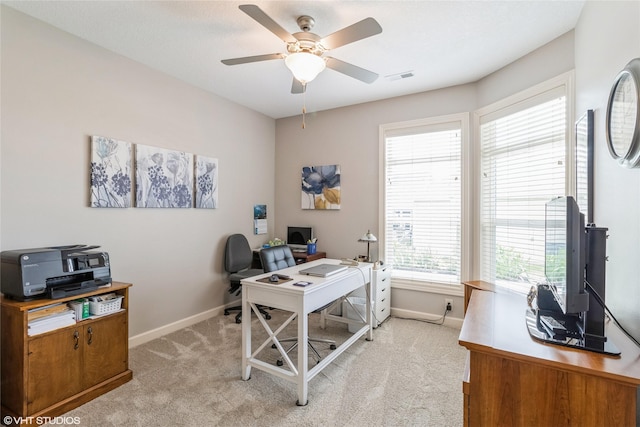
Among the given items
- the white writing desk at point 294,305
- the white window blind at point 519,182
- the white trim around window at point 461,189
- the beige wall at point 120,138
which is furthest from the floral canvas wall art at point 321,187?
the white window blind at point 519,182

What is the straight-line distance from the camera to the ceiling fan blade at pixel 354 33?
5.73ft

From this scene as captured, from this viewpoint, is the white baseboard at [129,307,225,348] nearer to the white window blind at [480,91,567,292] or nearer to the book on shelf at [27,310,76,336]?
the book on shelf at [27,310,76,336]

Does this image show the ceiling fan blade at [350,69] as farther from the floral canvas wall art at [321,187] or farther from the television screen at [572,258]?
the floral canvas wall art at [321,187]

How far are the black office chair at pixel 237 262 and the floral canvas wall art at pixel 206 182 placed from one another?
54 cm

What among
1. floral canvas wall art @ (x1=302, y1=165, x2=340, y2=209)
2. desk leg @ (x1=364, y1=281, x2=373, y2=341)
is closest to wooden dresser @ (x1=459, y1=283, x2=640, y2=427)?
desk leg @ (x1=364, y1=281, x2=373, y2=341)

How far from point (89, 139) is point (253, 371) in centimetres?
241

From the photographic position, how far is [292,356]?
2779 millimetres

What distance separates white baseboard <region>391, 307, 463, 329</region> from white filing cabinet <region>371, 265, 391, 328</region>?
11 cm

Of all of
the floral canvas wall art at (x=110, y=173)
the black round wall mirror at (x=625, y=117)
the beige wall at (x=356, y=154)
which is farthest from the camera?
the beige wall at (x=356, y=154)

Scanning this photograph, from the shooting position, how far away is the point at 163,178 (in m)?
3.19

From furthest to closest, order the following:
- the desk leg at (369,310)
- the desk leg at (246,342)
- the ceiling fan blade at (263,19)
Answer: the desk leg at (369,310) < the desk leg at (246,342) < the ceiling fan blade at (263,19)

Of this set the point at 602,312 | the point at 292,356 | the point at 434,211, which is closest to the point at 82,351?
the point at 292,356

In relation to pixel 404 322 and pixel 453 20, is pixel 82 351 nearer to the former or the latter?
pixel 404 322

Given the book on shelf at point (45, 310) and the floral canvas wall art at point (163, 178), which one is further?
the floral canvas wall art at point (163, 178)
